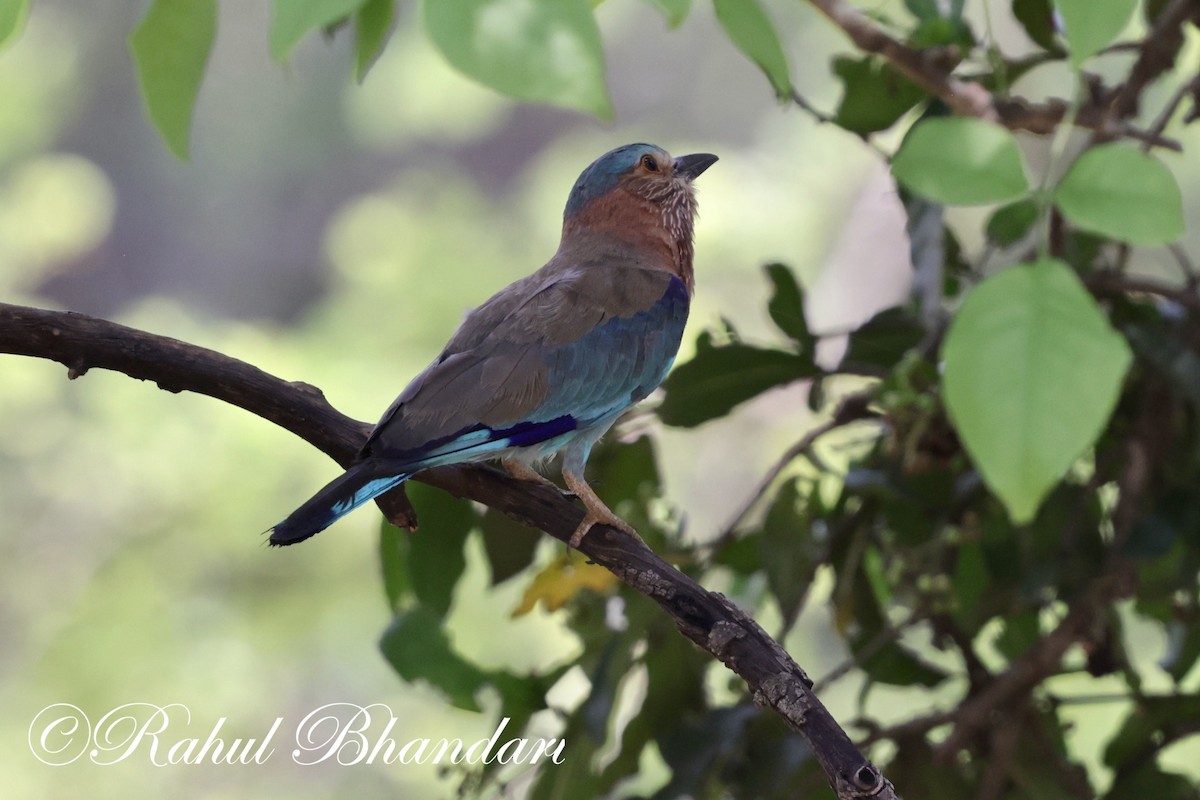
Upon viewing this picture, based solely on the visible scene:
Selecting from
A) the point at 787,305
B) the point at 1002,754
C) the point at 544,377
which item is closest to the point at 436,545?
the point at 544,377

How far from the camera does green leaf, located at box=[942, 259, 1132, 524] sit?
72cm

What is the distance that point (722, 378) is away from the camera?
6.30ft

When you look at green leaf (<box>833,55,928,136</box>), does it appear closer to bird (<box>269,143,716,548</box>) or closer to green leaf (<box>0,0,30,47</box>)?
bird (<box>269,143,716,548</box>)

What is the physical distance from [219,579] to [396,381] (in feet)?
4.46

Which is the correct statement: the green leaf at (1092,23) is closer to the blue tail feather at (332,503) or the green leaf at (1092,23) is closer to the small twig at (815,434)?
the blue tail feather at (332,503)

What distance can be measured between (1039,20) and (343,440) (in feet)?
4.13

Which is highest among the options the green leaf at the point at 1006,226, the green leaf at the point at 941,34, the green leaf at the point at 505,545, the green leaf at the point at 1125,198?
the green leaf at the point at 1125,198

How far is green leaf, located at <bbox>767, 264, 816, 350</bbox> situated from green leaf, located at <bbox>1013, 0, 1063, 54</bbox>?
1.70 ft

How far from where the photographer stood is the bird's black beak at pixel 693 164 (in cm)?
251

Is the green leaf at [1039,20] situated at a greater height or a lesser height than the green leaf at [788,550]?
greater

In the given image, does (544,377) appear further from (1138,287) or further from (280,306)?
(280,306)

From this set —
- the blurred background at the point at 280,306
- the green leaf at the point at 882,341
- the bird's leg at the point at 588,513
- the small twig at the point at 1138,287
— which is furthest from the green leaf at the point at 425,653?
the blurred background at the point at 280,306

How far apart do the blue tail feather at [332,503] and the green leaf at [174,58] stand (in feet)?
1.60

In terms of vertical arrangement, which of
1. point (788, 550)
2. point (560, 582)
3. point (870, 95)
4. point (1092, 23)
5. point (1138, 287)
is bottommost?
point (788, 550)
